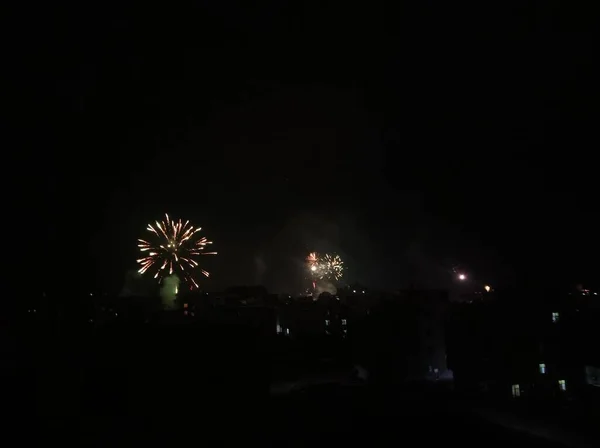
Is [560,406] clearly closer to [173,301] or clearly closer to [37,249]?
[37,249]

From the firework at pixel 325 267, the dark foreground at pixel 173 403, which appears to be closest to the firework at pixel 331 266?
the firework at pixel 325 267

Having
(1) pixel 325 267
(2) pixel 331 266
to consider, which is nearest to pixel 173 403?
(2) pixel 331 266

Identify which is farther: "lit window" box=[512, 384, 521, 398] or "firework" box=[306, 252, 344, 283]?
"firework" box=[306, 252, 344, 283]

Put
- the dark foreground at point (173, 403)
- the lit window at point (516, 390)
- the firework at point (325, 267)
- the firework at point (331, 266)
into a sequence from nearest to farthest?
the dark foreground at point (173, 403) → the lit window at point (516, 390) → the firework at point (325, 267) → the firework at point (331, 266)

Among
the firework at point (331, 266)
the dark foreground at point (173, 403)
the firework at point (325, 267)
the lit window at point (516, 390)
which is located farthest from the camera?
the firework at point (331, 266)

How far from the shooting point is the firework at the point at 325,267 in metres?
60.5

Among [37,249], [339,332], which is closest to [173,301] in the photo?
[339,332]

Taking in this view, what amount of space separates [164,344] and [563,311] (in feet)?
50.3

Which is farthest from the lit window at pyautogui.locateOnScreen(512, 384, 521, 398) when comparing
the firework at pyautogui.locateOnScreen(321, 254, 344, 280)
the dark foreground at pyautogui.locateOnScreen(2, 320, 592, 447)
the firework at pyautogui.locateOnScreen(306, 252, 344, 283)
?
the firework at pyautogui.locateOnScreen(321, 254, 344, 280)

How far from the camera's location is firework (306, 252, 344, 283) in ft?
198

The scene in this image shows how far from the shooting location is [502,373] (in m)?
17.0

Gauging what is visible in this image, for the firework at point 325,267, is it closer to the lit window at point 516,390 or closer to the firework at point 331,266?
the firework at point 331,266

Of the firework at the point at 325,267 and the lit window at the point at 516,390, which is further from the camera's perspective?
the firework at the point at 325,267

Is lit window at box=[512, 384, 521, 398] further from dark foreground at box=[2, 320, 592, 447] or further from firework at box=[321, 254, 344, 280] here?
firework at box=[321, 254, 344, 280]
